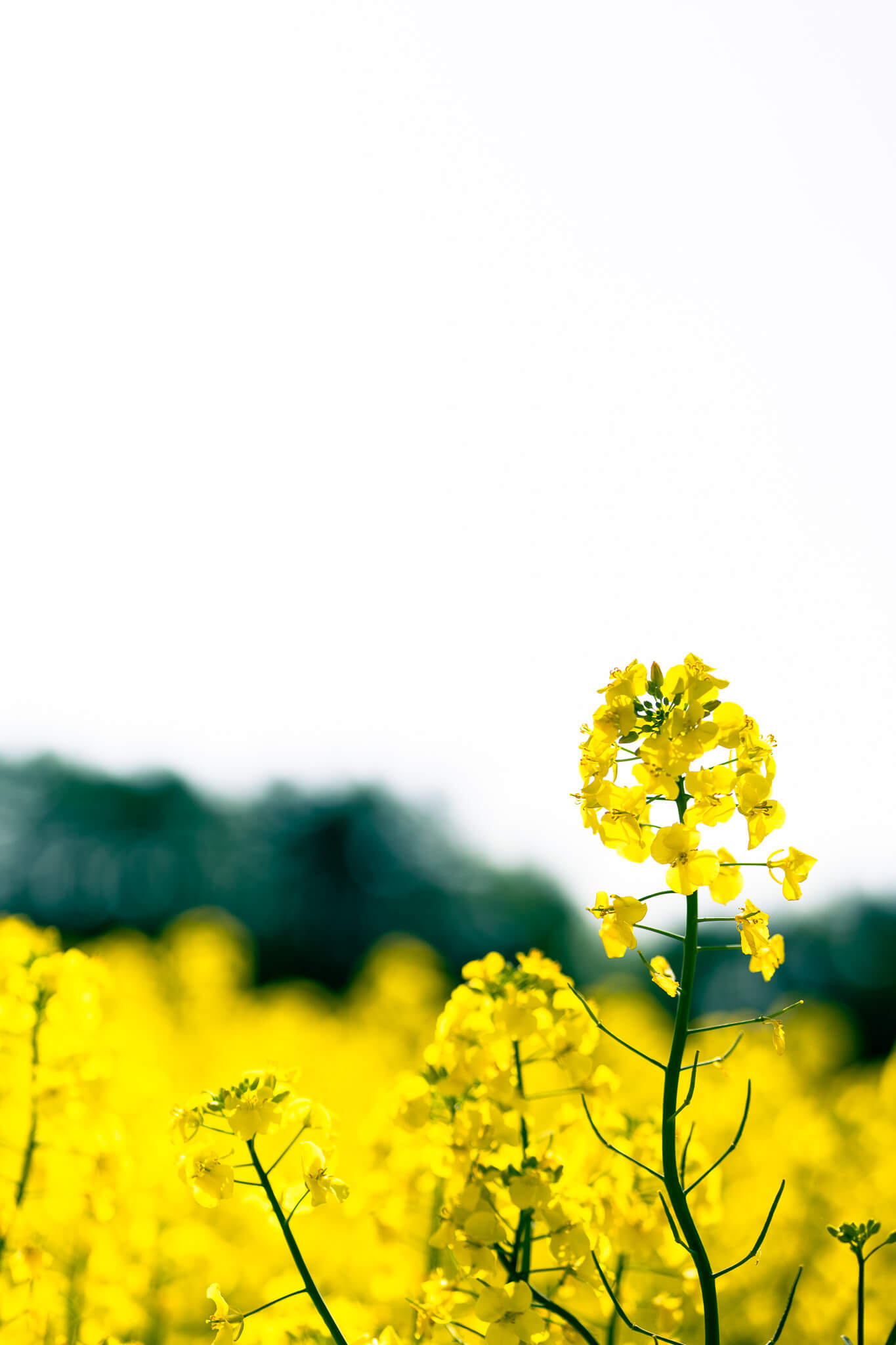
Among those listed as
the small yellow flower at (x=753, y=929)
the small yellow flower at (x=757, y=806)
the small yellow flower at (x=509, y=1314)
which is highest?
the small yellow flower at (x=757, y=806)

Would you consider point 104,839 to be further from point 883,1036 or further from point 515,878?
point 883,1036

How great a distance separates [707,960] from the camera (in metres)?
38.7

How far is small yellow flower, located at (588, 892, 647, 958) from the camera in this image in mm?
1583

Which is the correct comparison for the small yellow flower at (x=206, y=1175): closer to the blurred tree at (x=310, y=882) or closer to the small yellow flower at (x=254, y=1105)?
the small yellow flower at (x=254, y=1105)

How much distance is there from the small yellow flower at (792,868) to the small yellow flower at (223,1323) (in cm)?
116

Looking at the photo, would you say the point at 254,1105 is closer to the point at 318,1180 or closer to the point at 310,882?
the point at 318,1180

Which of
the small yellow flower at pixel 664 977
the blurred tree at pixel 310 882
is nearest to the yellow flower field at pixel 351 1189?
the small yellow flower at pixel 664 977

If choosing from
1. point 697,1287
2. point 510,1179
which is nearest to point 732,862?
point 510,1179

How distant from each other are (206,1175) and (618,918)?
82 cm

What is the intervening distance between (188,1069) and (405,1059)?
2533 mm

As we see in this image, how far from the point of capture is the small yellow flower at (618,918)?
1.58 m

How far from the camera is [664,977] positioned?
64.3 inches

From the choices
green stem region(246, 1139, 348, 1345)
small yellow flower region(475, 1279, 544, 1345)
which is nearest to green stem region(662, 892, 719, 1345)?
→ small yellow flower region(475, 1279, 544, 1345)

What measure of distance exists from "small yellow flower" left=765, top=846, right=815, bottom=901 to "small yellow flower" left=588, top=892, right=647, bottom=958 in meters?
0.27
